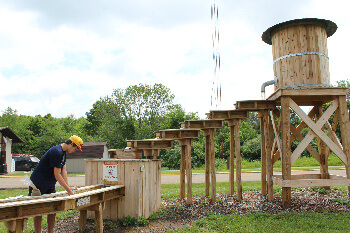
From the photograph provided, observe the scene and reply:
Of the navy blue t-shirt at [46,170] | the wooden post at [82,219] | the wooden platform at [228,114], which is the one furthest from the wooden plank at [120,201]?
the wooden platform at [228,114]

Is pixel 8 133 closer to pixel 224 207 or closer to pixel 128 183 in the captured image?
pixel 128 183

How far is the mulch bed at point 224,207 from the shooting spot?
7.66m

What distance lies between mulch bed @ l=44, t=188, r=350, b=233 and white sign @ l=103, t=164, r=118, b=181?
3.68 feet

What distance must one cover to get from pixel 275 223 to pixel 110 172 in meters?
4.45

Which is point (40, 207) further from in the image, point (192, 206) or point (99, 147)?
point (99, 147)

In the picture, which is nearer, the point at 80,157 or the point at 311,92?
the point at 311,92

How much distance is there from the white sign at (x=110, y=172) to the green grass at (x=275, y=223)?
222 cm

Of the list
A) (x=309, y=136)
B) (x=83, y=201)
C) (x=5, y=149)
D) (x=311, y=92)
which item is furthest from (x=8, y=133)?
(x=311, y=92)

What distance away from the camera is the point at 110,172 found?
8117 mm

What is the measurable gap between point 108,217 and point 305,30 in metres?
8.44

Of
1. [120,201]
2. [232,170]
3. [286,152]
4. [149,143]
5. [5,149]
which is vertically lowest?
[120,201]

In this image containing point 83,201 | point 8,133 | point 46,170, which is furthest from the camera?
point 8,133

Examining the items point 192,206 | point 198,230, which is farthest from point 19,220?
point 192,206

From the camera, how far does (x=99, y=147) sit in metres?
39.8
